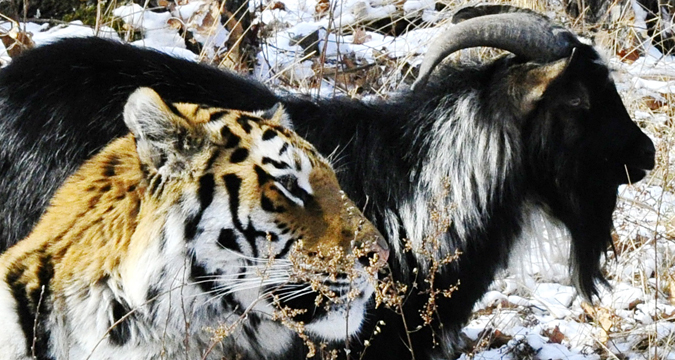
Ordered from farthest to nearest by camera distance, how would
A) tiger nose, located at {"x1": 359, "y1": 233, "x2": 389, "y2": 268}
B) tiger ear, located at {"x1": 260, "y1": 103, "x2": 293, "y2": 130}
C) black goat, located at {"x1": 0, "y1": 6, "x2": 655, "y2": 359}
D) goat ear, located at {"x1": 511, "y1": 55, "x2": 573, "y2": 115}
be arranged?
black goat, located at {"x1": 0, "y1": 6, "x2": 655, "y2": 359} < goat ear, located at {"x1": 511, "y1": 55, "x2": 573, "y2": 115} < tiger ear, located at {"x1": 260, "y1": 103, "x2": 293, "y2": 130} < tiger nose, located at {"x1": 359, "y1": 233, "x2": 389, "y2": 268}

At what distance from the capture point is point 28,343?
302 cm

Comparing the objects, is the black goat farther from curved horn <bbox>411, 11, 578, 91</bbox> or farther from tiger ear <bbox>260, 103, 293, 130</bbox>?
tiger ear <bbox>260, 103, 293, 130</bbox>

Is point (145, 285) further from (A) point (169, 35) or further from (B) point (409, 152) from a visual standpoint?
(A) point (169, 35)

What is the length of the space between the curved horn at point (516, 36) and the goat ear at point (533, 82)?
0.27 feet

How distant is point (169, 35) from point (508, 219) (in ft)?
13.8

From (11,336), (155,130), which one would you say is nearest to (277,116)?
(155,130)

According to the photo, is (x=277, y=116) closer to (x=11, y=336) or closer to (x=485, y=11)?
(x=11, y=336)

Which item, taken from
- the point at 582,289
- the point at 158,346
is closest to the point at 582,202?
the point at 582,289

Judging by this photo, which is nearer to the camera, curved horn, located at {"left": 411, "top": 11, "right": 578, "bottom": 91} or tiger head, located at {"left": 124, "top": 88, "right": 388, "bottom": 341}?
tiger head, located at {"left": 124, "top": 88, "right": 388, "bottom": 341}

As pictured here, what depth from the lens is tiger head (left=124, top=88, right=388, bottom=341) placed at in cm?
301

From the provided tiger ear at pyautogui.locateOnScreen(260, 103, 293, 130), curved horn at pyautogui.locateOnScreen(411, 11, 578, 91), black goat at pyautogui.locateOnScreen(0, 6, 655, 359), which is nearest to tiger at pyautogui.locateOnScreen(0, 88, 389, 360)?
tiger ear at pyautogui.locateOnScreen(260, 103, 293, 130)

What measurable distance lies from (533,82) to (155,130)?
2146 millimetres

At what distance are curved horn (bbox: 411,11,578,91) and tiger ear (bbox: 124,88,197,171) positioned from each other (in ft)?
6.29

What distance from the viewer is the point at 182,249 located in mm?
3047
